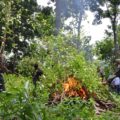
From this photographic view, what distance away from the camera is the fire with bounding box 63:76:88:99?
717 centimetres

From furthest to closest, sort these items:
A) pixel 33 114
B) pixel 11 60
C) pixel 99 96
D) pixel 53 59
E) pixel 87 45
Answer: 1. pixel 11 60
2. pixel 87 45
3. pixel 53 59
4. pixel 99 96
5. pixel 33 114

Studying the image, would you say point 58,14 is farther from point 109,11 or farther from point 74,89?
point 74,89

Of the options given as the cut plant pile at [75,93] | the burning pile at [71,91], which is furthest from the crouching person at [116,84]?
the burning pile at [71,91]

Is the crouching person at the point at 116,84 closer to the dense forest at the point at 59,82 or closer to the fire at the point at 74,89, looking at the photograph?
the dense forest at the point at 59,82

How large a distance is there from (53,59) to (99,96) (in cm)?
149

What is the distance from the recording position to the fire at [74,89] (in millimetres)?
7168

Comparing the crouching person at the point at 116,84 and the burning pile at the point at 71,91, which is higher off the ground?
the crouching person at the point at 116,84

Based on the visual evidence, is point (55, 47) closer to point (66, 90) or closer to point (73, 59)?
point (73, 59)

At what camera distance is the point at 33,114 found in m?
2.51

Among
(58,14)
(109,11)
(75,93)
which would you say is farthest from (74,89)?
(109,11)

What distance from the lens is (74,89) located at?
7.29m

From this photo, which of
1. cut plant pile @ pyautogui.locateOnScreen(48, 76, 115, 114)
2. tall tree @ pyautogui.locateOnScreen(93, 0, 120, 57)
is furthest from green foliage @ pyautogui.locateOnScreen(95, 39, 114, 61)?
cut plant pile @ pyautogui.locateOnScreen(48, 76, 115, 114)

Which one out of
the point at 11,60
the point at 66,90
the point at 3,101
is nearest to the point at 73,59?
the point at 66,90

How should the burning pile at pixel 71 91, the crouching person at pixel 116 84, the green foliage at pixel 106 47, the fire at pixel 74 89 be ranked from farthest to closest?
the green foliage at pixel 106 47 → the crouching person at pixel 116 84 → the fire at pixel 74 89 → the burning pile at pixel 71 91
